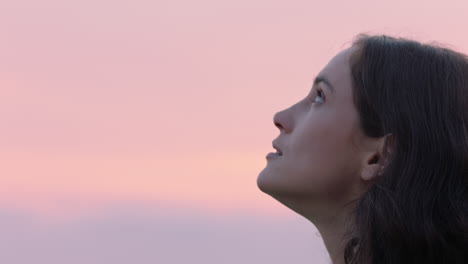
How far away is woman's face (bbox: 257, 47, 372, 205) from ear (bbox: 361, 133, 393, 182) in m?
0.06

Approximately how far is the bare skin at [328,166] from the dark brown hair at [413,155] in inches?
4.0

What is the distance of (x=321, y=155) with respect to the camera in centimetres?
689

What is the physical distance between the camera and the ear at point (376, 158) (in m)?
6.82

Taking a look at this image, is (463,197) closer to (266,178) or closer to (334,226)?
(334,226)

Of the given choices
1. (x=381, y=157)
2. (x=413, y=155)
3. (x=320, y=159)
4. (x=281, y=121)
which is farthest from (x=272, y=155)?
(x=413, y=155)

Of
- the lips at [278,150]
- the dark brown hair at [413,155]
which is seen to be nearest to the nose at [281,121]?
the lips at [278,150]

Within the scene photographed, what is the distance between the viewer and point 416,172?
6.74 metres

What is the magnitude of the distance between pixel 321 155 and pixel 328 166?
0.30ft

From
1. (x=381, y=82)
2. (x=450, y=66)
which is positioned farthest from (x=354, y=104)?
(x=450, y=66)

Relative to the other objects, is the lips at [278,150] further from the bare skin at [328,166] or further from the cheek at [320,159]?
the cheek at [320,159]

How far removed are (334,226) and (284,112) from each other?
2.97ft

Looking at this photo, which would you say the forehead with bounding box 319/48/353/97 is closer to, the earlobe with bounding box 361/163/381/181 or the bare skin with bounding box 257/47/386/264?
the bare skin with bounding box 257/47/386/264

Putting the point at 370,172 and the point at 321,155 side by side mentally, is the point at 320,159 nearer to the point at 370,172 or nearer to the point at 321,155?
the point at 321,155

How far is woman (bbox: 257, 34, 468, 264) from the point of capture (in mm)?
6582
